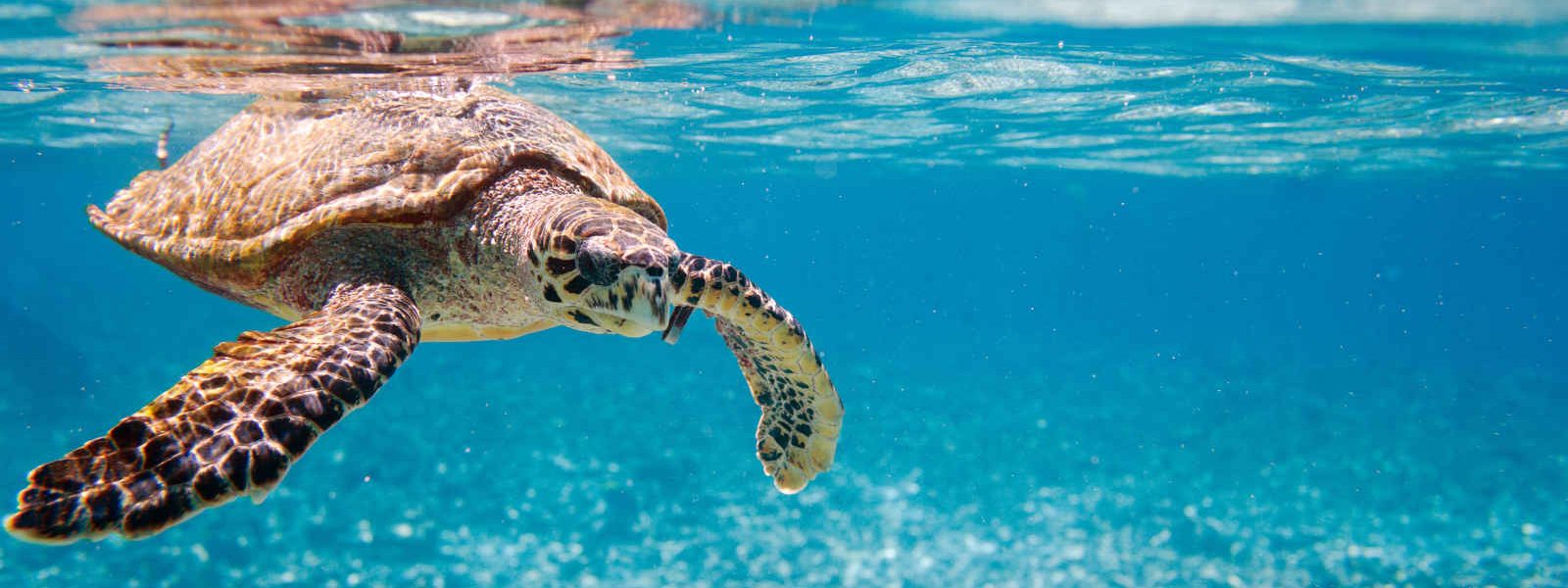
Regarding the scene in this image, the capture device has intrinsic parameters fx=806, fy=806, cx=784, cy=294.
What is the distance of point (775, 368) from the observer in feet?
16.7

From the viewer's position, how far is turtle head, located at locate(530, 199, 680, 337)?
3.39m

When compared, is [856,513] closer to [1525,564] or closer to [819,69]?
[819,69]

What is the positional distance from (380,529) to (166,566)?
6.29ft

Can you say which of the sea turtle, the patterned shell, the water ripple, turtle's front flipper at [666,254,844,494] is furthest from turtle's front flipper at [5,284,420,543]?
the water ripple

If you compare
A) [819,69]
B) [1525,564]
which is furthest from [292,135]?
[1525,564]

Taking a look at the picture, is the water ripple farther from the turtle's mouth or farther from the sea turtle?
the turtle's mouth

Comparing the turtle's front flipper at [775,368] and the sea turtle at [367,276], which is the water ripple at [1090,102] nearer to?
the sea turtle at [367,276]

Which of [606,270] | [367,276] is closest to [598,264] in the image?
[606,270]

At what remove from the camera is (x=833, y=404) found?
5.11m

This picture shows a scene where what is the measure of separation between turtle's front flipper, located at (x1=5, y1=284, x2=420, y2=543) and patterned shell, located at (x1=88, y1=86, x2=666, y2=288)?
1.25 meters

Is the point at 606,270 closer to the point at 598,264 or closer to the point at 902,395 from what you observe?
the point at 598,264

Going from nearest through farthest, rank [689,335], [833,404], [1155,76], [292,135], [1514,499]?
1. [833,404]
2. [292,135]
3. [1514,499]
4. [1155,76]
5. [689,335]

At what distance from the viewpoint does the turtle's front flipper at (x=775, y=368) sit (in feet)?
13.6

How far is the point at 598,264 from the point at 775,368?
193 cm
